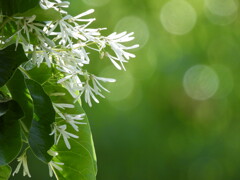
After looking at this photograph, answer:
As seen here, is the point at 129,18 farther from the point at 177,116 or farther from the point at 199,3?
the point at 177,116

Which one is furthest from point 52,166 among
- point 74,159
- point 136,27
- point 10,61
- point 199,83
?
point 136,27

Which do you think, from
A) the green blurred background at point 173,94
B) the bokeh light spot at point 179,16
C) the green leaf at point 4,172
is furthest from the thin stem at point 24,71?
the bokeh light spot at point 179,16

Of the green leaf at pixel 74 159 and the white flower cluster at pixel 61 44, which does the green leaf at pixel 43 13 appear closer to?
the white flower cluster at pixel 61 44

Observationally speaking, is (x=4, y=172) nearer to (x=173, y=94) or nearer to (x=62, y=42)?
(x=62, y=42)

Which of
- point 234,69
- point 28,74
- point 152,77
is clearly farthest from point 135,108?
point 28,74

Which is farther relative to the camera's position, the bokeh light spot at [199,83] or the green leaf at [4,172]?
the bokeh light spot at [199,83]

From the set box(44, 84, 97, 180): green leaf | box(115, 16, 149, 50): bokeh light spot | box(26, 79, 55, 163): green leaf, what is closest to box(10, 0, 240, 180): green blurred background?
box(115, 16, 149, 50): bokeh light spot
